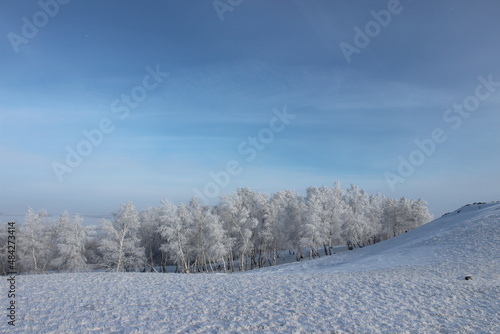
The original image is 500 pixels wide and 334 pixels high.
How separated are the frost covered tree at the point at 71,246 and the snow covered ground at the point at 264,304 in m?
24.1

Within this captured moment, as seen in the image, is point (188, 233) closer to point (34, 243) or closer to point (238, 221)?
point (238, 221)

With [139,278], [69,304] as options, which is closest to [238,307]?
[69,304]

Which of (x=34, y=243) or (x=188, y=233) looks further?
(x=188, y=233)

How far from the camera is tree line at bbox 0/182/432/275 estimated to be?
40.9 metres

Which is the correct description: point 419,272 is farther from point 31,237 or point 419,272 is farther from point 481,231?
point 31,237

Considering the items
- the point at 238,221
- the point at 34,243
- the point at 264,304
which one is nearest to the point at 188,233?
the point at 238,221

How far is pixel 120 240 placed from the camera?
4044 cm

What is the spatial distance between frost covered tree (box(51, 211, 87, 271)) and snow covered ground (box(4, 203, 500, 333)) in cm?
2410

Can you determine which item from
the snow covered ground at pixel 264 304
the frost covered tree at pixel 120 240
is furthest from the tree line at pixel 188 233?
the snow covered ground at pixel 264 304

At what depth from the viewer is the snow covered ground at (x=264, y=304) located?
10.7 m

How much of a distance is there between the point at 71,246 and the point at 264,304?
39002 millimetres

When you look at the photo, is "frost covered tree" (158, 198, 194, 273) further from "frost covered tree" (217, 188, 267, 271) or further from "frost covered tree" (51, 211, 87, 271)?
"frost covered tree" (51, 211, 87, 271)

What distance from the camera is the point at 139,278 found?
777 inches

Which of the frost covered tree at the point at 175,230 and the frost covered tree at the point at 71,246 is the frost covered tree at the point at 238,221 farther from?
the frost covered tree at the point at 71,246
